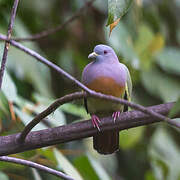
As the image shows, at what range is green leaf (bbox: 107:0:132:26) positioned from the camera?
1.44 metres

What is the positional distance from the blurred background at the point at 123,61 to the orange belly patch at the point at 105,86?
781 millimetres

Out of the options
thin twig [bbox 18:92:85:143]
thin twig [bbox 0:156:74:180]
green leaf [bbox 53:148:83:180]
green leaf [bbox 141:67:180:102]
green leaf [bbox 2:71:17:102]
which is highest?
green leaf [bbox 141:67:180:102]

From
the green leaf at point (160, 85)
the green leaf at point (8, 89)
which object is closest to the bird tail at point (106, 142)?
the green leaf at point (8, 89)

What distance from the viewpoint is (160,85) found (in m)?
3.76

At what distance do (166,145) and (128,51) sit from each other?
0.89m

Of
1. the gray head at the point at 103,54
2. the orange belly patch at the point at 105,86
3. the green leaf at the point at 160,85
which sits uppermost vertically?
the green leaf at the point at 160,85

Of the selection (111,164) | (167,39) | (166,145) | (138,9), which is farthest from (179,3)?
(111,164)

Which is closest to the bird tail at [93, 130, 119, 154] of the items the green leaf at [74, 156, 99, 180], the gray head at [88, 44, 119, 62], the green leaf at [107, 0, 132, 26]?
the green leaf at [74, 156, 99, 180]

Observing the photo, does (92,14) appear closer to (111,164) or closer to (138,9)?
(138,9)

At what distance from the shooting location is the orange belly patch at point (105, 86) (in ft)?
7.76

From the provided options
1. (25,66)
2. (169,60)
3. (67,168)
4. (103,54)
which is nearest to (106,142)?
(67,168)

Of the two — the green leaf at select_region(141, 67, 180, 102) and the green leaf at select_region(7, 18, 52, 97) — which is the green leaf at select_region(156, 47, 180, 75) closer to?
the green leaf at select_region(141, 67, 180, 102)

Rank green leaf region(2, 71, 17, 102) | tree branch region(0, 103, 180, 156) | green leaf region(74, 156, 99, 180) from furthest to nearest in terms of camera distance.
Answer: green leaf region(74, 156, 99, 180)
green leaf region(2, 71, 17, 102)
tree branch region(0, 103, 180, 156)

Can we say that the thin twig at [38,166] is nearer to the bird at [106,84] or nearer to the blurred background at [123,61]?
the bird at [106,84]
